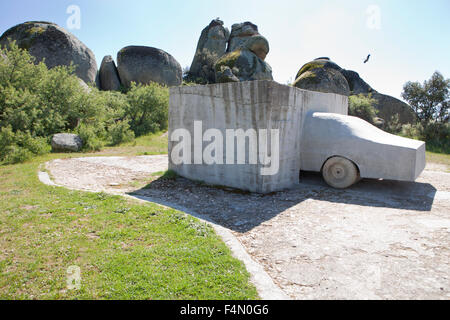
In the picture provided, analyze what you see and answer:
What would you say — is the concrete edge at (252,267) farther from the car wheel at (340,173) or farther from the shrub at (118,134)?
the shrub at (118,134)

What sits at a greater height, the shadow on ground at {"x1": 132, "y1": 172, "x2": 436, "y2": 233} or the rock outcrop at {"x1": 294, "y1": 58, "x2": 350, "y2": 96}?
the rock outcrop at {"x1": 294, "y1": 58, "x2": 350, "y2": 96}

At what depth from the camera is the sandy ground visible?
3.12 m

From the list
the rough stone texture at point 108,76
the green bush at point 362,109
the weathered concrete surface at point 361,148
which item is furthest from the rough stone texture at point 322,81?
the rough stone texture at point 108,76

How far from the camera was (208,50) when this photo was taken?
107 ft

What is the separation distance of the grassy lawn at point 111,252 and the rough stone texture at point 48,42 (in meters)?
14.7

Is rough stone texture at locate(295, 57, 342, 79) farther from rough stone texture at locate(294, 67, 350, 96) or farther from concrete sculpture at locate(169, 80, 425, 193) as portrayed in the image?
concrete sculpture at locate(169, 80, 425, 193)

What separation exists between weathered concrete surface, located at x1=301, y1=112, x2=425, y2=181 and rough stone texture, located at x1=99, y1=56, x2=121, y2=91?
1948 cm

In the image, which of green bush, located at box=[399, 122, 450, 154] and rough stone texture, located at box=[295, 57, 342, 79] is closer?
green bush, located at box=[399, 122, 450, 154]

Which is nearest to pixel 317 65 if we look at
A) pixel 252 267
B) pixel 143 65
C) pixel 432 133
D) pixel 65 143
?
pixel 432 133

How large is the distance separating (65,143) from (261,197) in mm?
9483

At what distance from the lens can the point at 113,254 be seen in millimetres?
3582

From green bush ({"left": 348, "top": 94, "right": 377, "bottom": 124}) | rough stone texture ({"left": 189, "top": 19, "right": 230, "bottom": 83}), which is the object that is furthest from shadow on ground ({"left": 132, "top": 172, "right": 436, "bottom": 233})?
rough stone texture ({"left": 189, "top": 19, "right": 230, "bottom": 83})

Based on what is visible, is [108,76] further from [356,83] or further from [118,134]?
[356,83]
